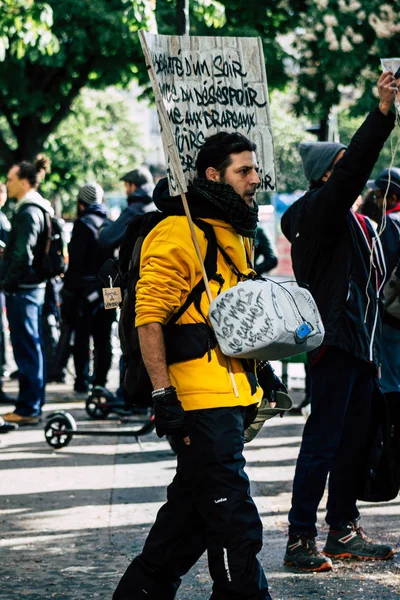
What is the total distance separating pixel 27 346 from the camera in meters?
9.67

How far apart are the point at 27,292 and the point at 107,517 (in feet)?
11.2

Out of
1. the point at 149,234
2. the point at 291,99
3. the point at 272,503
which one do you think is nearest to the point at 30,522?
the point at 272,503

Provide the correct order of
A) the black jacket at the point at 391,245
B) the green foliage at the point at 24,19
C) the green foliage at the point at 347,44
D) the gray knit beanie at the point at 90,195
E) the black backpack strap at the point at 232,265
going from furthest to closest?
the green foliage at the point at 347,44 → the green foliage at the point at 24,19 → the gray knit beanie at the point at 90,195 → the black jacket at the point at 391,245 → the black backpack strap at the point at 232,265

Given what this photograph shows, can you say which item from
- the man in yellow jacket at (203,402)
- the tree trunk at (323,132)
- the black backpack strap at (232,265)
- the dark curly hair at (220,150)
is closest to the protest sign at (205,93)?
the dark curly hair at (220,150)

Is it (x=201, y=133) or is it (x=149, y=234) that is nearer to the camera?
(x=149, y=234)

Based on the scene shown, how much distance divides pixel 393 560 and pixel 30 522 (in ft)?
6.59

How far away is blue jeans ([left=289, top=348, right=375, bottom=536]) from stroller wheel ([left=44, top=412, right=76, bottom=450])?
3184 millimetres

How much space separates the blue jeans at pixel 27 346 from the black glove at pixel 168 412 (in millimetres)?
5670

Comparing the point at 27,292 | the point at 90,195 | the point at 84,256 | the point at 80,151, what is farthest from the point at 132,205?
the point at 80,151

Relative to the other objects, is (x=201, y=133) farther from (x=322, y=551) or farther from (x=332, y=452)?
(x=322, y=551)

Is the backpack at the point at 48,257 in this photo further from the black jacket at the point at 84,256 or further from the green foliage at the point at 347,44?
the green foliage at the point at 347,44

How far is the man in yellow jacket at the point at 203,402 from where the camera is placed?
4102 mm

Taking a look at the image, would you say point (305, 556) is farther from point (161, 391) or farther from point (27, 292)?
point (27, 292)

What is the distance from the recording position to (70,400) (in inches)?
450
